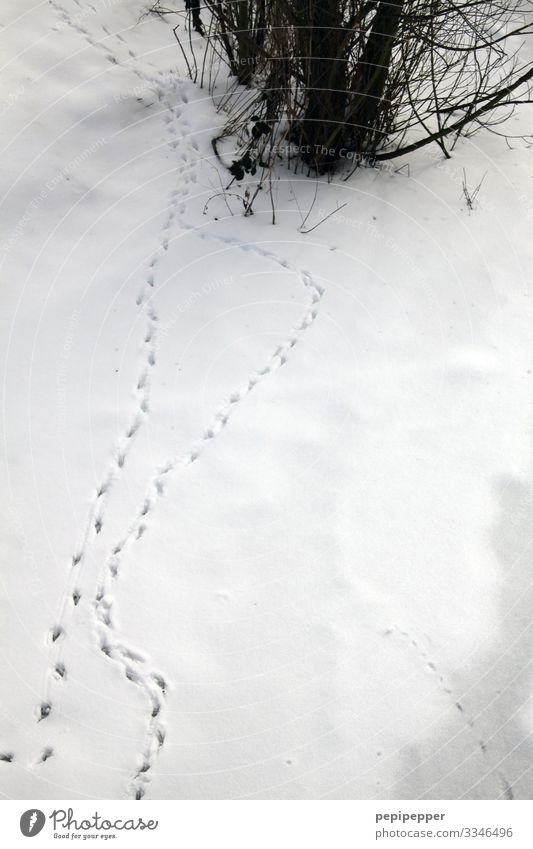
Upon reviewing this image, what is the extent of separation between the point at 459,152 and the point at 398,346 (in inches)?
60.0

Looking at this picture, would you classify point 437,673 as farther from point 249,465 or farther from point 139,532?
point 139,532

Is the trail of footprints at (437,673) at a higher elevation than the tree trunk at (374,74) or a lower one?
lower

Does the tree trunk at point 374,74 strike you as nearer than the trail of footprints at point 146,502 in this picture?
No

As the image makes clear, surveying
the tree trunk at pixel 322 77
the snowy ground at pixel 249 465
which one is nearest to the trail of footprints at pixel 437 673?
the snowy ground at pixel 249 465

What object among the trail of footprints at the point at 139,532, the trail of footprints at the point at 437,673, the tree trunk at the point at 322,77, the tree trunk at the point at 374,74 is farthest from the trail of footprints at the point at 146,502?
the tree trunk at the point at 374,74

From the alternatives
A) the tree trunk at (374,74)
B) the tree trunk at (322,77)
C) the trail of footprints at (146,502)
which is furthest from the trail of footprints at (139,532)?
the tree trunk at (374,74)

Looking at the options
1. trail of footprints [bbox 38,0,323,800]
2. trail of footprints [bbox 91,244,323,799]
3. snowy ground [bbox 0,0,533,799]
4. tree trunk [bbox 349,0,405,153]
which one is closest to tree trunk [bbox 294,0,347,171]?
tree trunk [bbox 349,0,405,153]

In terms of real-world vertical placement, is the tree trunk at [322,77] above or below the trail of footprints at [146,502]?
Result: above

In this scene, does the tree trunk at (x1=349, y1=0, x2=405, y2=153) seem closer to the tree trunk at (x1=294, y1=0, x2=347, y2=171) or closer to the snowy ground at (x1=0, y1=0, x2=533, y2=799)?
the tree trunk at (x1=294, y1=0, x2=347, y2=171)

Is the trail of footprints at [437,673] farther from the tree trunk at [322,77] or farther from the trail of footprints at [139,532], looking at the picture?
the tree trunk at [322,77]

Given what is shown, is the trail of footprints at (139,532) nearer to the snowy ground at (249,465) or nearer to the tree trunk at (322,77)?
the snowy ground at (249,465)

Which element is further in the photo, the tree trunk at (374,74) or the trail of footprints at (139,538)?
the tree trunk at (374,74)

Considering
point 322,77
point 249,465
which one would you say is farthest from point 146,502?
point 322,77

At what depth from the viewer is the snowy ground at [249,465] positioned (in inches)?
81.4
